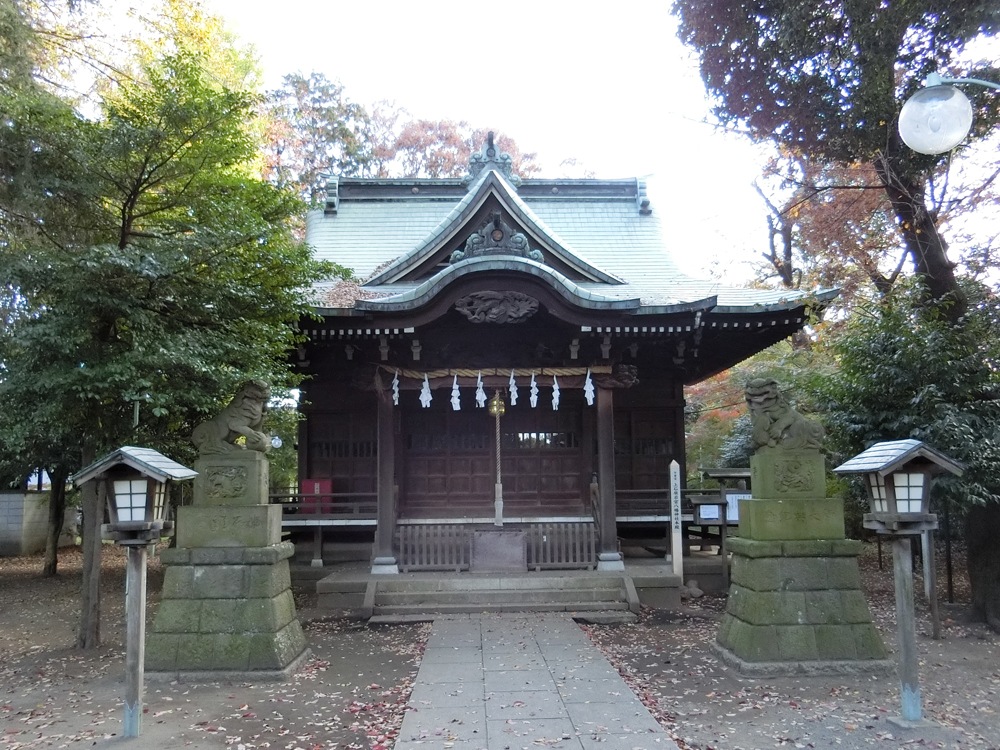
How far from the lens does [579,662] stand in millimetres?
7094

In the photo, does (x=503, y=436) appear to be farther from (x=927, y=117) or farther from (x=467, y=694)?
(x=927, y=117)

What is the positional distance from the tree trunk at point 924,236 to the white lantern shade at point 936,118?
457 centimetres

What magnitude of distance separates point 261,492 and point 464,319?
466 cm

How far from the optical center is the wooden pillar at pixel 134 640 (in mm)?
5270

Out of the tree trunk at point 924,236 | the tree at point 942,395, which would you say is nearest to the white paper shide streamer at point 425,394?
the tree at point 942,395

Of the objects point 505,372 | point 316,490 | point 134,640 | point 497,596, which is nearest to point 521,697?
point 134,640

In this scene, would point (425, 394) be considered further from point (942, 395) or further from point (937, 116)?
point (937, 116)

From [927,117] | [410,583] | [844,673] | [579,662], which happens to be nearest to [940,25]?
[927,117]

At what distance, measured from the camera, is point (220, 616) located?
680 cm

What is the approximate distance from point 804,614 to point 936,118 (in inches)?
179

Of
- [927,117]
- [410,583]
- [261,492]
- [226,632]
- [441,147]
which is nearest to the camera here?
[927,117]

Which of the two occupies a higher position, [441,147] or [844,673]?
[441,147]

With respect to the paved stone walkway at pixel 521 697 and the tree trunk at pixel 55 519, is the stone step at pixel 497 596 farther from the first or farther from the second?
the tree trunk at pixel 55 519

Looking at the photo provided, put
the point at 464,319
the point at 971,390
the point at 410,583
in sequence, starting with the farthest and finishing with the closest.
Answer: the point at 464,319 < the point at 410,583 < the point at 971,390
